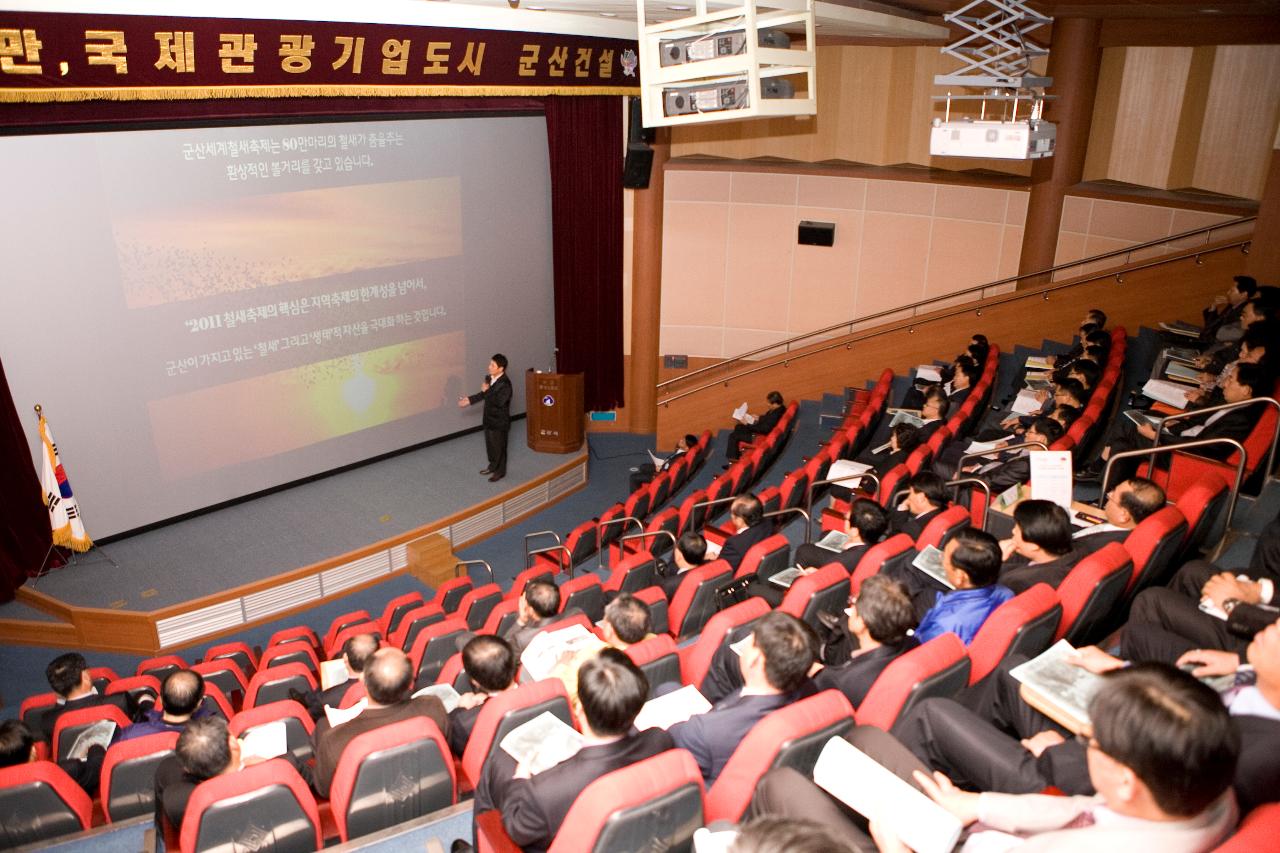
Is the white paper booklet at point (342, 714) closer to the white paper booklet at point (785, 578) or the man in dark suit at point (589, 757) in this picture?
the man in dark suit at point (589, 757)

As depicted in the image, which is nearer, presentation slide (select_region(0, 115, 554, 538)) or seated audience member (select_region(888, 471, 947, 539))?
seated audience member (select_region(888, 471, 947, 539))

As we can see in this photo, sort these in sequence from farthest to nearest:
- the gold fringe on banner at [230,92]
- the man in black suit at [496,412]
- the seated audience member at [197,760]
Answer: the man in black suit at [496,412] < the gold fringe on banner at [230,92] < the seated audience member at [197,760]

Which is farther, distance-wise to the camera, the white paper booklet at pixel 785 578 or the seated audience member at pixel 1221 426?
the seated audience member at pixel 1221 426

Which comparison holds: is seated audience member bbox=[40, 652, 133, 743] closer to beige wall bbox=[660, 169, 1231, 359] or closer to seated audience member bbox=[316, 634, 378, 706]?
seated audience member bbox=[316, 634, 378, 706]

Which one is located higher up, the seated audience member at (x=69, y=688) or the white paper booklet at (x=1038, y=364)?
the white paper booklet at (x=1038, y=364)

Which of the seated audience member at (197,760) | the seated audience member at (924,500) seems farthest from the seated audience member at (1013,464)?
the seated audience member at (197,760)

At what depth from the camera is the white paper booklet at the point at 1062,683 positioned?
2.74 metres

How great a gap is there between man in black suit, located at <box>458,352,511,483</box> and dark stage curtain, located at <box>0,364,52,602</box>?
13.5 ft

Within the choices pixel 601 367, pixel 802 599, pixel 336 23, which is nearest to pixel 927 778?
pixel 802 599

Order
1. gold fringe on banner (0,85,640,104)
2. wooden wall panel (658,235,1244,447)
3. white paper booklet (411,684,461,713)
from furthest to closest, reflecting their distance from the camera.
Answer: wooden wall panel (658,235,1244,447) < gold fringe on banner (0,85,640,104) < white paper booklet (411,684,461,713)

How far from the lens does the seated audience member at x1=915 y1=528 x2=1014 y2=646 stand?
3.76 m

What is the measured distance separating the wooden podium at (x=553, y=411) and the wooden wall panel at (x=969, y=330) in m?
1.60

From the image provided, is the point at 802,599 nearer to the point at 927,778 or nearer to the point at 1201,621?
the point at 1201,621

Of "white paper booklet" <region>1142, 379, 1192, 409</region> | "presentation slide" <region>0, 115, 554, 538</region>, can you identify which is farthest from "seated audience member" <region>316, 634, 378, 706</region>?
"white paper booklet" <region>1142, 379, 1192, 409</region>
